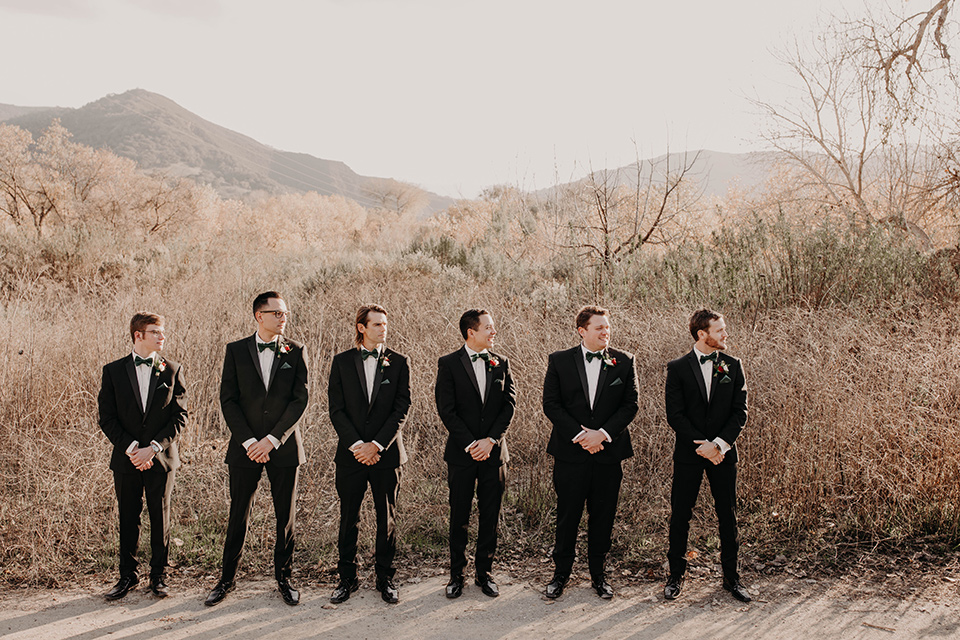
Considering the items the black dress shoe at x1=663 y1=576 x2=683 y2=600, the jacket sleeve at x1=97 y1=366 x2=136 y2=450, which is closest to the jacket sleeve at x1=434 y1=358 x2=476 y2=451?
the black dress shoe at x1=663 y1=576 x2=683 y2=600

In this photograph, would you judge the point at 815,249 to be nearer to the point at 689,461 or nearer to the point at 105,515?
the point at 689,461

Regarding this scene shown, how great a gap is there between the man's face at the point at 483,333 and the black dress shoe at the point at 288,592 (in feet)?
7.03

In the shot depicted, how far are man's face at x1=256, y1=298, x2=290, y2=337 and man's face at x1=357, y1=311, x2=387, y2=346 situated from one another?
1.89ft

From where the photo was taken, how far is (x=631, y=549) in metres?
5.11

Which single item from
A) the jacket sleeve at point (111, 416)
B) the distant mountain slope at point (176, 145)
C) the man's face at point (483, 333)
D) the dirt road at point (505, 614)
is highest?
the distant mountain slope at point (176, 145)

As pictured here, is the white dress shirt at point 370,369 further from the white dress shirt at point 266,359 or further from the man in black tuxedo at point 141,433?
the man in black tuxedo at point 141,433

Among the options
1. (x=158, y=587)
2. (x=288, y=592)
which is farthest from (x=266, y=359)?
(x=158, y=587)

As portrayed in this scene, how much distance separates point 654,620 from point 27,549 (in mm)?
4833

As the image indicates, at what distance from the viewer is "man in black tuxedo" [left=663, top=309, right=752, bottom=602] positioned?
4.32 meters

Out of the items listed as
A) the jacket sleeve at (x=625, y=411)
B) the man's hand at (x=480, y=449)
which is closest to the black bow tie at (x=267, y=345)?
the man's hand at (x=480, y=449)

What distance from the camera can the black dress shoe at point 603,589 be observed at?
4316mm

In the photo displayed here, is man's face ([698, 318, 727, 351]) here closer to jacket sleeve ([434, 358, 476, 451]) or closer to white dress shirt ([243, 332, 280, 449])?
jacket sleeve ([434, 358, 476, 451])

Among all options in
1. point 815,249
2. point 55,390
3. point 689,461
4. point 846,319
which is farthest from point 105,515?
point 815,249

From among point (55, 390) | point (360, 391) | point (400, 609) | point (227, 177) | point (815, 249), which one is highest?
point (227, 177)
